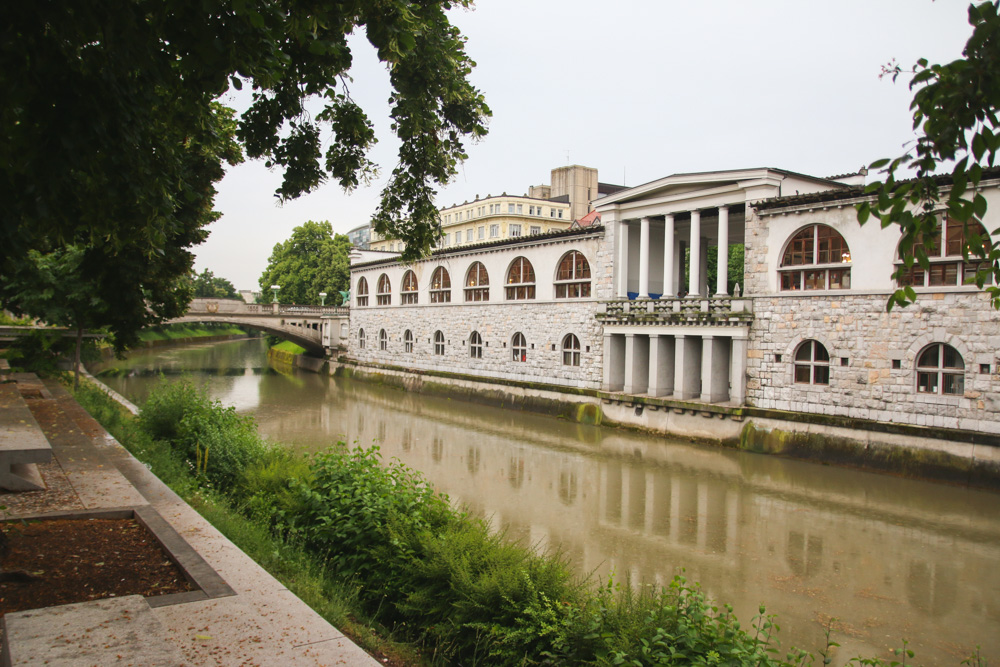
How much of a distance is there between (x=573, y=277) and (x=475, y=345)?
24.2ft

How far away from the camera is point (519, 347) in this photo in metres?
29.1

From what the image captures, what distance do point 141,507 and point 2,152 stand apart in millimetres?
3989

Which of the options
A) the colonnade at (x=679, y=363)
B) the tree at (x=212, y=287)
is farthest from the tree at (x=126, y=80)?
the tree at (x=212, y=287)

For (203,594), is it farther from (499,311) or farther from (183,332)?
(183,332)

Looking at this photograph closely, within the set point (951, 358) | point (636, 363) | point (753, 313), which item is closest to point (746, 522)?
point (951, 358)

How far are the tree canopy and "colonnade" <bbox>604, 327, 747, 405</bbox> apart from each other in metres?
14.3

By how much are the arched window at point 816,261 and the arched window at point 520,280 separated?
1157 cm

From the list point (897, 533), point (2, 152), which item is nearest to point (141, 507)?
point (2, 152)

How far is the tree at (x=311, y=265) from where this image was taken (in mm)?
60219

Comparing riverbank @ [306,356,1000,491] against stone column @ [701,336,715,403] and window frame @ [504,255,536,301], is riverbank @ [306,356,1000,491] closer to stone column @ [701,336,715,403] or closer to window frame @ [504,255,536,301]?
stone column @ [701,336,715,403]

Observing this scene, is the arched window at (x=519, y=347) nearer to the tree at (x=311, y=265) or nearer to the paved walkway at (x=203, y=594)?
the paved walkway at (x=203, y=594)

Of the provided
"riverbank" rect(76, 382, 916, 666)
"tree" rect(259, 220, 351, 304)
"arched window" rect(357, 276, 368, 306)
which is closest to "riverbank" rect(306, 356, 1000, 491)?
"riverbank" rect(76, 382, 916, 666)

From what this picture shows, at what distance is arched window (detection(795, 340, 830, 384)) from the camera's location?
18.4 metres

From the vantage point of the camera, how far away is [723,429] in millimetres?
19938
